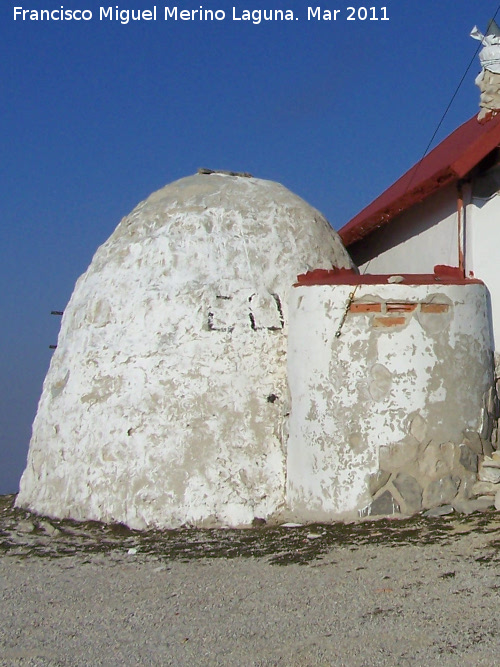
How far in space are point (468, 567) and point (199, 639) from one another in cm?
185

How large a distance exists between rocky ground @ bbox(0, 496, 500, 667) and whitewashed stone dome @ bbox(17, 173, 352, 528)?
423mm

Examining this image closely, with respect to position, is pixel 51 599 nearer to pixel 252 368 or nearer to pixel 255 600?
pixel 255 600

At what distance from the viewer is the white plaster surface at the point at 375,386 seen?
703 cm

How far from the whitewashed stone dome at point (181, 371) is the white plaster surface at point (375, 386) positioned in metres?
0.46

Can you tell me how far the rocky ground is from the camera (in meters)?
4.35

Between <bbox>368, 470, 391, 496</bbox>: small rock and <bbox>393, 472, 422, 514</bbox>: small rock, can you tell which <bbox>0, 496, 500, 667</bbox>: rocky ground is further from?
<bbox>368, 470, 391, 496</bbox>: small rock

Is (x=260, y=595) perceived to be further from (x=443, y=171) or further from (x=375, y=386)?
(x=443, y=171)

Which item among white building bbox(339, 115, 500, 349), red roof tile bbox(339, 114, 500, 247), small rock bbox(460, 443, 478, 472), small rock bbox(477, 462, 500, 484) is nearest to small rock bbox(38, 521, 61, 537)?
small rock bbox(460, 443, 478, 472)

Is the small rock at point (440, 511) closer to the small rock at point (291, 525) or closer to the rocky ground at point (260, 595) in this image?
the rocky ground at point (260, 595)

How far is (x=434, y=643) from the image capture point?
13.8ft

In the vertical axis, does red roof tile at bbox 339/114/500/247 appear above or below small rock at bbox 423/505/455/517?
above

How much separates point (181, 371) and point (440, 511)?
2.56 meters

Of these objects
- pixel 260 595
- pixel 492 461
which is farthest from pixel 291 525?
pixel 260 595

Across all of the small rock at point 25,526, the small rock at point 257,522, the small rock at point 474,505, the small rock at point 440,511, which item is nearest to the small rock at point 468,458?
the small rock at point 474,505
